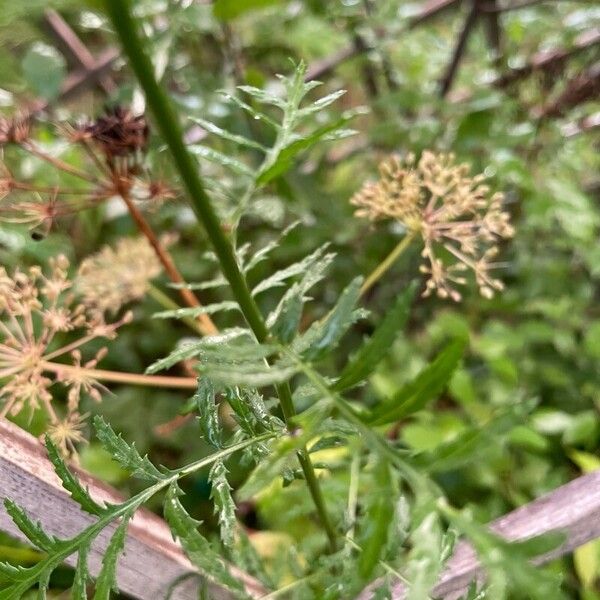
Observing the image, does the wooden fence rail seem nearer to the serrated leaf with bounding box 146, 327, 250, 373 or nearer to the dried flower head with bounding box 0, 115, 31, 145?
the serrated leaf with bounding box 146, 327, 250, 373

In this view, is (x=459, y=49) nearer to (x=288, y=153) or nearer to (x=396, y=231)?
(x=396, y=231)

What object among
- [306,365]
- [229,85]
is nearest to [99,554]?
[306,365]

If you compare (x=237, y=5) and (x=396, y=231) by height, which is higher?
(x=237, y=5)

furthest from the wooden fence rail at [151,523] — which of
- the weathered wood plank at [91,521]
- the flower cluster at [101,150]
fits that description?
the flower cluster at [101,150]

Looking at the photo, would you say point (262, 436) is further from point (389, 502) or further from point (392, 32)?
point (392, 32)

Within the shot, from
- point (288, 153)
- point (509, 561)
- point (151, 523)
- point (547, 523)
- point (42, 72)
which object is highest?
point (42, 72)

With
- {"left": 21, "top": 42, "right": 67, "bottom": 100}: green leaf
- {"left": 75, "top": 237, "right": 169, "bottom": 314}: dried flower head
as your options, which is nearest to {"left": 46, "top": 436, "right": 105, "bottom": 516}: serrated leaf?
{"left": 75, "top": 237, "right": 169, "bottom": 314}: dried flower head

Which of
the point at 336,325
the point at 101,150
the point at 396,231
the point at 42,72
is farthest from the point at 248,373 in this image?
the point at 396,231
